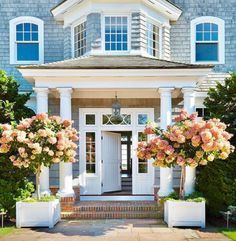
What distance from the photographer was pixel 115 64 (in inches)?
468

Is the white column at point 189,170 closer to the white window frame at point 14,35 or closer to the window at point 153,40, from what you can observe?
the window at point 153,40

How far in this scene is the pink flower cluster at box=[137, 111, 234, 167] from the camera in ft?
31.7

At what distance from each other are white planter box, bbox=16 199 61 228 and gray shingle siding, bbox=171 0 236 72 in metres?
7.48

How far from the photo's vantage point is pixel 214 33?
15.2 meters

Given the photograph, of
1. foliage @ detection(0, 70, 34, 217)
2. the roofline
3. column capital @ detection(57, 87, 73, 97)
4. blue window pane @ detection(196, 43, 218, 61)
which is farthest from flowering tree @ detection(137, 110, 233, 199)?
blue window pane @ detection(196, 43, 218, 61)

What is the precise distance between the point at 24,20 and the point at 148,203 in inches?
315

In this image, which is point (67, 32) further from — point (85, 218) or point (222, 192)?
point (222, 192)

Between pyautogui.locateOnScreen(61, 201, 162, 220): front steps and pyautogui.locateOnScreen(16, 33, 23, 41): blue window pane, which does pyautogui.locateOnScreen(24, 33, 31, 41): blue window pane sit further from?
pyautogui.locateOnScreen(61, 201, 162, 220): front steps

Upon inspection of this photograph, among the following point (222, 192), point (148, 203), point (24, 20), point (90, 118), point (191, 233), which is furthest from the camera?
point (24, 20)

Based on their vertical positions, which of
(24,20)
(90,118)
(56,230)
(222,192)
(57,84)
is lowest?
(56,230)

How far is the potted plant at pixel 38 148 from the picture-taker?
33.0 ft

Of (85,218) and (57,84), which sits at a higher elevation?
(57,84)

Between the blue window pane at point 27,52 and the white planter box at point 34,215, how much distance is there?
21.0 ft

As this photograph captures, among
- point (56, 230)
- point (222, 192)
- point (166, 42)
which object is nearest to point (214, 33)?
point (166, 42)
